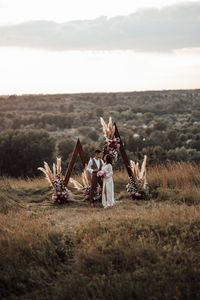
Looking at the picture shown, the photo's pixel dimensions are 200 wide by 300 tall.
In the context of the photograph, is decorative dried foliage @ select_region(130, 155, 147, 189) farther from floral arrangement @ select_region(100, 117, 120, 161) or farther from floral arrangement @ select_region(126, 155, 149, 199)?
floral arrangement @ select_region(100, 117, 120, 161)

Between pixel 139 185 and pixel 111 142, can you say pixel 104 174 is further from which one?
pixel 139 185

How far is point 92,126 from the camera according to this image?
6581 cm

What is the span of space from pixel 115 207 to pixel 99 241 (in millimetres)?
4055

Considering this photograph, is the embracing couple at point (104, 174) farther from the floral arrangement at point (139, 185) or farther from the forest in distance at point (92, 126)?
the forest in distance at point (92, 126)

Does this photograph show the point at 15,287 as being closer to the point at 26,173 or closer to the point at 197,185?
the point at 197,185

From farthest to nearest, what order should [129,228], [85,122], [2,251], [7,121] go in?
[85,122] < [7,121] < [129,228] < [2,251]

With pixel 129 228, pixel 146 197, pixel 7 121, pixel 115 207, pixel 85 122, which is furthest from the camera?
pixel 85 122

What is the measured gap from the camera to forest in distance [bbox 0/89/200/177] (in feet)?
100

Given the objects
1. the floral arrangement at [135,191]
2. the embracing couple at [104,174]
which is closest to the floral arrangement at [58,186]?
the embracing couple at [104,174]

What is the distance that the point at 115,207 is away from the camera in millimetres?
10516

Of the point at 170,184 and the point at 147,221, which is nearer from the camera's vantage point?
the point at 147,221

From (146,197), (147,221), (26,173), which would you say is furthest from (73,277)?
(26,173)

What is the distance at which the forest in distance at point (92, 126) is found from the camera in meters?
30.6

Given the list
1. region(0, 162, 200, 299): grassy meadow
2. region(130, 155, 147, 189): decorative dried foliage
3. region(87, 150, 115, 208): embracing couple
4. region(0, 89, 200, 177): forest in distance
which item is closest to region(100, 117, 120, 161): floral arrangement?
region(87, 150, 115, 208): embracing couple
